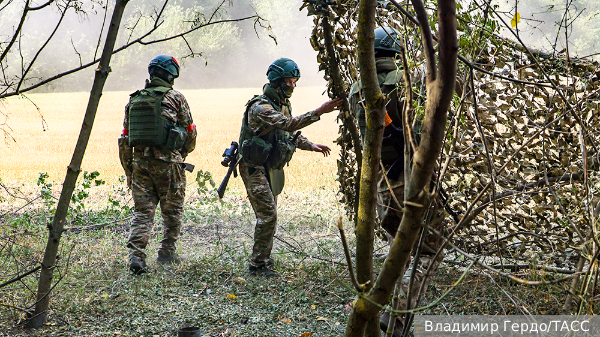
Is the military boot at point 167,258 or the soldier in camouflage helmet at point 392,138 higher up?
the soldier in camouflage helmet at point 392,138

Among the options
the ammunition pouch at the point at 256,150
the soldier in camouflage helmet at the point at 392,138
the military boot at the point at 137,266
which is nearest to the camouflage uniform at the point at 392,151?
the soldier in camouflage helmet at the point at 392,138

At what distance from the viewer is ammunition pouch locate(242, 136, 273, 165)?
14.9ft

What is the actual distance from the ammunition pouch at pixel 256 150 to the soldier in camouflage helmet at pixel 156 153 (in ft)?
2.15

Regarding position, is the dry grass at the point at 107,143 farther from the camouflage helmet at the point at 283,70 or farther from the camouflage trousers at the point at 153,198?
the camouflage helmet at the point at 283,70

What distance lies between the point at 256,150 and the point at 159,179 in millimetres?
1039

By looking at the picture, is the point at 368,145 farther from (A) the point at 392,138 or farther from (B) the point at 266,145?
(B) the point at 266,145

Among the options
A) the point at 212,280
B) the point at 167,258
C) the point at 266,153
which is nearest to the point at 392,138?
the point at 266,153

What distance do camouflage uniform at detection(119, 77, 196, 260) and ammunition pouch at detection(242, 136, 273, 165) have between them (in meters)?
0.72

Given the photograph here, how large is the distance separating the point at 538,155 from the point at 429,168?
2.75 m

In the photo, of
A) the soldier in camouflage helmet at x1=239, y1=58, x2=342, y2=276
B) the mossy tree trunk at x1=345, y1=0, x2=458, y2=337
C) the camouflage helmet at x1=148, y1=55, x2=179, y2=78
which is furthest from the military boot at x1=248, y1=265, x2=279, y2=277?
the mossy tree trunk at x1=345, y1=0, x2=458, y2=337

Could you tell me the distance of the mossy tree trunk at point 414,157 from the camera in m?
0.88

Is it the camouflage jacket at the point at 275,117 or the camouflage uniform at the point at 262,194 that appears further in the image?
the camouflage uniform at the point at 262,194

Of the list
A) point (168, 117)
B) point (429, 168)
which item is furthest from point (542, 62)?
point (168, 117)

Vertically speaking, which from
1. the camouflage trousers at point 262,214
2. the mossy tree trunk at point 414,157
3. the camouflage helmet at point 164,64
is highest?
the camouflage helmet at point 164,64
